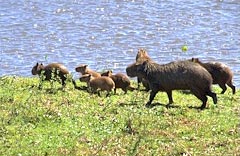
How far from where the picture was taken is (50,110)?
10.7 meters

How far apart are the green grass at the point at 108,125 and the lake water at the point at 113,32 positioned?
4706 millimetres

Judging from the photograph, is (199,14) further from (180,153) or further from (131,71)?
(180,153)

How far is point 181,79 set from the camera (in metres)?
12.0

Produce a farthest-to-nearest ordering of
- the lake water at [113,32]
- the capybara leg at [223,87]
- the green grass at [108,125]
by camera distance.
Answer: the lake water at [113,32]
the capybara leg at [223,87]
the green grass at [108,125]

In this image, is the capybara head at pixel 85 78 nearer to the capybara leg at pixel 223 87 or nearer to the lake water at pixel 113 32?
the capybara leg at pixel 223 87

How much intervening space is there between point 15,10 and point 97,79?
44.5ft

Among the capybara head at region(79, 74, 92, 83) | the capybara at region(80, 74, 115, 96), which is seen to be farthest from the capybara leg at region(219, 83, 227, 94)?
the capybara head at region(79, 74, 92, 83)

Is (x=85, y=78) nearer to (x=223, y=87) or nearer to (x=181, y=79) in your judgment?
(x=181, y=79)

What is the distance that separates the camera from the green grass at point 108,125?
359 inches

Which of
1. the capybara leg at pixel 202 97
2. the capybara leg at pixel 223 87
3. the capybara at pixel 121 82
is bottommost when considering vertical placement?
the capybara leg at pixel 223 87

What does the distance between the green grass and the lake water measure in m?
4.71

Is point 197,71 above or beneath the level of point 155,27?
above

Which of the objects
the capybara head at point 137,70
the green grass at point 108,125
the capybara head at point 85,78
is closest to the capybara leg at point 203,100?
the green grass at point 108,125

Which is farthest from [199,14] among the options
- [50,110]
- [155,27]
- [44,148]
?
[44,148]
